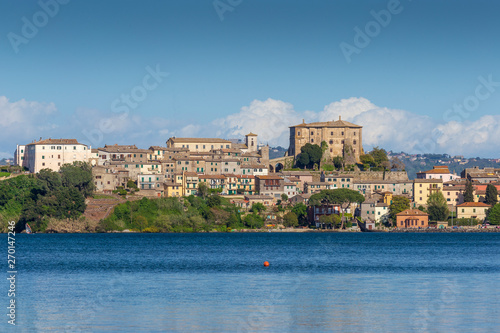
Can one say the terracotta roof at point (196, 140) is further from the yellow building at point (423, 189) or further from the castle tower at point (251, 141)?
the yellow building at point (423, 189)

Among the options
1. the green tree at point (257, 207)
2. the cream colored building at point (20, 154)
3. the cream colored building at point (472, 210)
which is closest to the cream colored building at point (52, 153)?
the cream colored building at point (20, 154)

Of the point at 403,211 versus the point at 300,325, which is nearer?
the point at 300,325

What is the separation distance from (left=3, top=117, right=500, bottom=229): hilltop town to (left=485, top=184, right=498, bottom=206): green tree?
41 cm

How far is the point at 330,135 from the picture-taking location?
11788 centimetres

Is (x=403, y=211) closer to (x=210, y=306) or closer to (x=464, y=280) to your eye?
(x=464, y=280)

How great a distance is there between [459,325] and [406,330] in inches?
74.8

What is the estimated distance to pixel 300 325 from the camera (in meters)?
27.5

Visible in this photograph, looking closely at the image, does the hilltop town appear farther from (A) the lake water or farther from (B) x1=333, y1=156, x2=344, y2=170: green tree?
(A) the lake water

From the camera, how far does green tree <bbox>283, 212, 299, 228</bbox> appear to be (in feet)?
326

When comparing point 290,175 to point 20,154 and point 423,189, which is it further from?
point 20,154

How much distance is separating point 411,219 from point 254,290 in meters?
69.5

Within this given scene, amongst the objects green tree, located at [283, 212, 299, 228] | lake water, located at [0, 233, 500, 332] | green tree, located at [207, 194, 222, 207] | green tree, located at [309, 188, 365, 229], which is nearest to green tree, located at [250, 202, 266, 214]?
green tree, located at [283, 212, 299, 228]

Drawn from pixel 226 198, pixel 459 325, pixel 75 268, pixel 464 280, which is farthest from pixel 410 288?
pixel 226 198

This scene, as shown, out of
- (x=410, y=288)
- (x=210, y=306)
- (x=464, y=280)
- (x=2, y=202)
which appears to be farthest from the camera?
(x=2, y=202)
